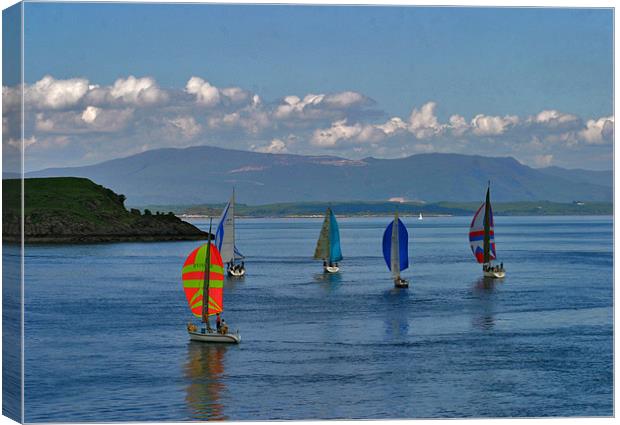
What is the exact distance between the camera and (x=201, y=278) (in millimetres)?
45156

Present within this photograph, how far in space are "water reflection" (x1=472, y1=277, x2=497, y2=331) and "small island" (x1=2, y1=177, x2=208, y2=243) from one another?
67.1 meters

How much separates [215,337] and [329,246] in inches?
1733

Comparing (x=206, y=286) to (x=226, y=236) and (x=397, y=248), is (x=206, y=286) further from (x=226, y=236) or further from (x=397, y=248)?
(x=226, y=236)

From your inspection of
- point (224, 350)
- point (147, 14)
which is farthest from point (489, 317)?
point (147, 14)

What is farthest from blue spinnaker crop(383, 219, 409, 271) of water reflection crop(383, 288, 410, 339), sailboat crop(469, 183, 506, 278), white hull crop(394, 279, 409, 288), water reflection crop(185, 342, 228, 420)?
water reflection crop(185, 342, 228, 420)

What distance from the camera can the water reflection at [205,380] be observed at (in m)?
31.4

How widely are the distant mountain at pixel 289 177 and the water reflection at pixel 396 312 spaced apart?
1975cm

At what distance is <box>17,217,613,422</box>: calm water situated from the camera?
3288 cm

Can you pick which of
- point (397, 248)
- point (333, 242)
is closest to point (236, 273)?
point (333, 242)

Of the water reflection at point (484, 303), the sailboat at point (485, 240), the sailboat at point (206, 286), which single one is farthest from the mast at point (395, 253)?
the sailboat at point (206, 286)

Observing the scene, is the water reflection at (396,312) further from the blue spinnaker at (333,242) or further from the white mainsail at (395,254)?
the blue spinnaker at (333,242)

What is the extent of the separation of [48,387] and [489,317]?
89.5ft

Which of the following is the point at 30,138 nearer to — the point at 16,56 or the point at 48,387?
the point at 48,387

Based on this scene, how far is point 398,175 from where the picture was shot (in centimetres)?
13375
